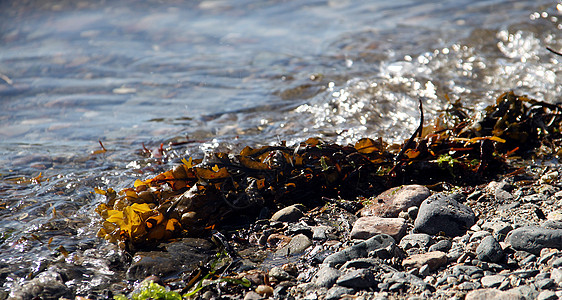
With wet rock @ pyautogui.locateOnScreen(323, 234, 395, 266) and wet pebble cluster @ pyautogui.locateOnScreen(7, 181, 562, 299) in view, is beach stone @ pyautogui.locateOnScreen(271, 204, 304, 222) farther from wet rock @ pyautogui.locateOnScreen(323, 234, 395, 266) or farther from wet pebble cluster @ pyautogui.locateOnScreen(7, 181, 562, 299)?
wet rock @ pyautogui.locateOnScreen(323, 234, 395, 266)

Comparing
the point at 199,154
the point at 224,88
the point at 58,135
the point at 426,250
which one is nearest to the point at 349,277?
the point at 426,250

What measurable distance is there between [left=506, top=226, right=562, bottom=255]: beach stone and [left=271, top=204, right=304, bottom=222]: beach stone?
1064 millimetres

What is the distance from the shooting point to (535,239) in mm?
2064

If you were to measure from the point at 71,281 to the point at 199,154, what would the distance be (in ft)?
6.27

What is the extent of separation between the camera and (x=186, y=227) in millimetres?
2652

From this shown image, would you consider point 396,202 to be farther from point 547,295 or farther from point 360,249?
point 547,295

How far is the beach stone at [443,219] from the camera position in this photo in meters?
2.35

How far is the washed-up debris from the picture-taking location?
8.72ft

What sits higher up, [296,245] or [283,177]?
[283,177]

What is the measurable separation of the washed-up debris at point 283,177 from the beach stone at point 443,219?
0.55 m

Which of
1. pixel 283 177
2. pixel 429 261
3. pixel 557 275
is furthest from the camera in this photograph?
pixel 283 177

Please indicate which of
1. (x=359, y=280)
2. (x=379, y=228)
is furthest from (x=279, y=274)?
(x=379, y=228)

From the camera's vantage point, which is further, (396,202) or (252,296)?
(396,202)

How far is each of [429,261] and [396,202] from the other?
0.62 m
